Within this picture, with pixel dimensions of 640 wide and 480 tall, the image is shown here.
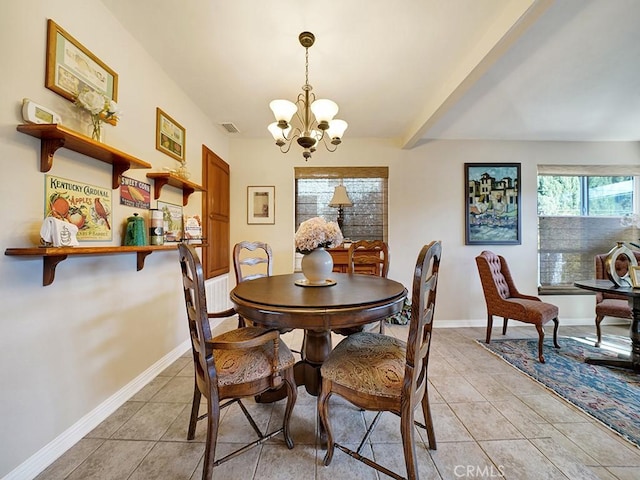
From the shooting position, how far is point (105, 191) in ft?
5.32

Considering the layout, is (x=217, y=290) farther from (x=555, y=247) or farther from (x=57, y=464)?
(x=555, y=247)

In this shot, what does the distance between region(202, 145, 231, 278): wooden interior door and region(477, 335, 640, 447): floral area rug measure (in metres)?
3.22

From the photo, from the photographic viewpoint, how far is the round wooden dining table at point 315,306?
1146 mm

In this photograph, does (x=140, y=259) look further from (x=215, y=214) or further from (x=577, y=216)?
(x=577, y=216)

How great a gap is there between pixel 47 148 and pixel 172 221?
111 cm

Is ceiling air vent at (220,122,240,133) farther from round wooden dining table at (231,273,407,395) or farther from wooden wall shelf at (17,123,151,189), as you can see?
round wooden dining table at (231,273,407,395)

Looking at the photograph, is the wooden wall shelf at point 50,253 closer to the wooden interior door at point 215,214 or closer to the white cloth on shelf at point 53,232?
the white cloth on shelf at point 53,232

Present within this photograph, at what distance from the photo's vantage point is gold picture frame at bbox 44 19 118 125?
129cm

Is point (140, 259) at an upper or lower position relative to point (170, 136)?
lower

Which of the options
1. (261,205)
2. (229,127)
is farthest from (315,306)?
(229,127)

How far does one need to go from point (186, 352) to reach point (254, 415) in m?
1.25

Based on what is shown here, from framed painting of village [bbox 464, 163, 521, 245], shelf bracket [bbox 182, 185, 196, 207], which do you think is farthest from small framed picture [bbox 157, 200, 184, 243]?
framed painting of village [bbox 464, 163, 521, 245]

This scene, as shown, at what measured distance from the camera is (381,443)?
1.41 meters

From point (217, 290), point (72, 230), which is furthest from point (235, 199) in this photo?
point (72, 230)
